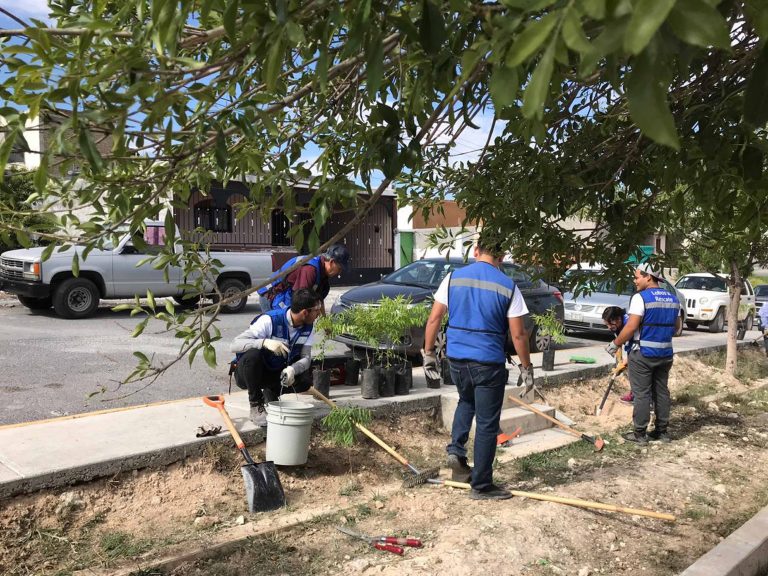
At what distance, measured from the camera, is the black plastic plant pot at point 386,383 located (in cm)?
682

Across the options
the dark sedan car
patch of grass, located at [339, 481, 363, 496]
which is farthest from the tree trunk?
patch of grass, located at [339, 481, 363, 496]

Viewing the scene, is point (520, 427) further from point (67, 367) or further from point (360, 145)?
point (67, 367)

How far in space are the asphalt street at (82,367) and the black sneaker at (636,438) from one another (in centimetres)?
429

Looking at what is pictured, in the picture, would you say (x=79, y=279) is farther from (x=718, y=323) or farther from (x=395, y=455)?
(x=718, y=323)

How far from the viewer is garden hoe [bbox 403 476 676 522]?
4.67 m

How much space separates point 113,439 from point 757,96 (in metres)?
4.77

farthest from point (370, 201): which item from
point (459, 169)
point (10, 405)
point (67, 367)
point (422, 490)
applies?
point (67, 367)

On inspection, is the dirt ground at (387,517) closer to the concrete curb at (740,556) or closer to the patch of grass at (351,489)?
the patch of grass at (351,489)

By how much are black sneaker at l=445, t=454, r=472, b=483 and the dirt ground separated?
6.6 inches

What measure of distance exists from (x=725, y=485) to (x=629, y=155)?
375 centimetres

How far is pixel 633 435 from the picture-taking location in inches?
287

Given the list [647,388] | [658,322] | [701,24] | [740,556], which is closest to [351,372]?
[647,388]

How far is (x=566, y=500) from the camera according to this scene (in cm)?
489

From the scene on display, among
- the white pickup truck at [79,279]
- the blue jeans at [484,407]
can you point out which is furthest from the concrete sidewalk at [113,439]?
the white pickup truck at [79,279]
